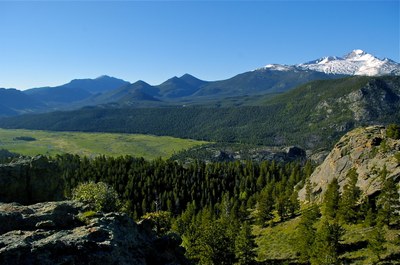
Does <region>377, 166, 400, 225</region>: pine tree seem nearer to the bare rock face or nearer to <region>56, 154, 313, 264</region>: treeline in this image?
the bare rock face

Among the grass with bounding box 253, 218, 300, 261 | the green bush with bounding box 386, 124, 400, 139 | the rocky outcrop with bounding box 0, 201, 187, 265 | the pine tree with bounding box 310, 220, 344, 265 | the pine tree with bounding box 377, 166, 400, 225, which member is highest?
the green bush with bounding box 386, 124, 400, 139

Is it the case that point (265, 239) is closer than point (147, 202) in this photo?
Yes

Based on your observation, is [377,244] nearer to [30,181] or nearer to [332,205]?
[332,205]

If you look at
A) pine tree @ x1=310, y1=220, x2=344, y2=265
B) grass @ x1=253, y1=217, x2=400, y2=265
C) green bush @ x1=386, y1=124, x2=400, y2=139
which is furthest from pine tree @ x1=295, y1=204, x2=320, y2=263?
green bush @ x1=386, y1=124, x2=400, y2=139

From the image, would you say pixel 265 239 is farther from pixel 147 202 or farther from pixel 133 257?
pixel 133 257

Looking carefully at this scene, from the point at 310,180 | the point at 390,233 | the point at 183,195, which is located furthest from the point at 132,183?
the point at 390,233

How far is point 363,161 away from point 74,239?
128316 mm

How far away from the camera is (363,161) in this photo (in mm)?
135250

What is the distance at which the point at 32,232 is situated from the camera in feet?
96.2

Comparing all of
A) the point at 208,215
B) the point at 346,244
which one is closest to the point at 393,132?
the point at 346,244

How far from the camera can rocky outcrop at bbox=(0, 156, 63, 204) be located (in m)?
55.5

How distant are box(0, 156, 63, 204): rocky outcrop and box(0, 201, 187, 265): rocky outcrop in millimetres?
23062

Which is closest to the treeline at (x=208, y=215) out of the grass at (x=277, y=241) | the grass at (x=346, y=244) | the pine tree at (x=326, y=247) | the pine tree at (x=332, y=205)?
the grass at (x=277, y=241)

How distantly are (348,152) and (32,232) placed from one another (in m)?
141
